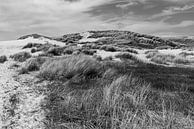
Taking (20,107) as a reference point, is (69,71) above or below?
above

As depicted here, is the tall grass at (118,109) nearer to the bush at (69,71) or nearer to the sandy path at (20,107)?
the sandy path at (20,107)

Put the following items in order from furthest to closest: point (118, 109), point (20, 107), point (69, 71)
A: point (69, 71) → point (20, 107) → point (118, 109)

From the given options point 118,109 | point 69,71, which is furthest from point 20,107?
point 69,71

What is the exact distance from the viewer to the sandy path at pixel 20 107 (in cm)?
314

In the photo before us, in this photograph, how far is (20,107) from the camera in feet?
12.4

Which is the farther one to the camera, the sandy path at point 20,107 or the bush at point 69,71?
the bush at point 69,71

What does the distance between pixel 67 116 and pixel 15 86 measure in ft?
8.79

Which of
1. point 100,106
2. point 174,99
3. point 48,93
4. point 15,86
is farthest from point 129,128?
point 15,86

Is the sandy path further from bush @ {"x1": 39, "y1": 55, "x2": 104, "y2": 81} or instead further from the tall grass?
bush @ {"x1": 39, "y1": 55, "x2": 104, "y2": 81}

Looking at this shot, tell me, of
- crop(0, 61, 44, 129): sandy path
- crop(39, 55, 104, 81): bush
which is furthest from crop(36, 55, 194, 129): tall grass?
crop(39, 55, 104, 81): bush

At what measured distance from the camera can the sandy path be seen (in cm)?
314

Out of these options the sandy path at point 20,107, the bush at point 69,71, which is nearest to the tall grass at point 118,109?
the sandy path at point 20,107

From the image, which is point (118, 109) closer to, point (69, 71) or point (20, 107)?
point (20, 107)

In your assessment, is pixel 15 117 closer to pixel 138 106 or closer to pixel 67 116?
pixel 67 116
